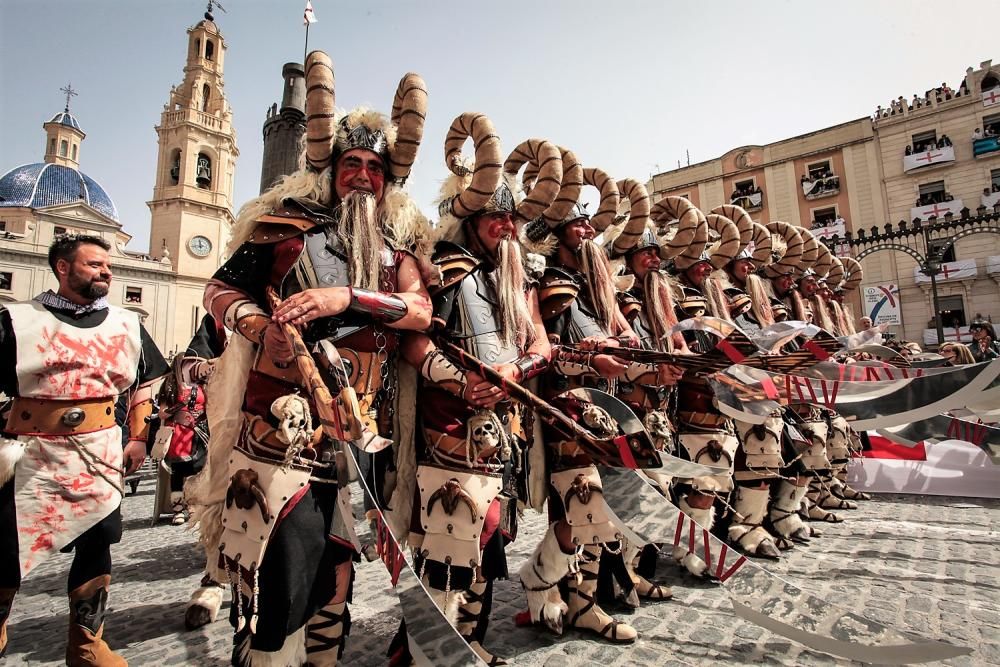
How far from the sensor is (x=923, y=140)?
25.2 m

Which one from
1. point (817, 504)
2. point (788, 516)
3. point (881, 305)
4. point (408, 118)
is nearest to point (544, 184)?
point (408, 118)

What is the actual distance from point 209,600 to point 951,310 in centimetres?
3027

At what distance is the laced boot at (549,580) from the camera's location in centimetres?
292

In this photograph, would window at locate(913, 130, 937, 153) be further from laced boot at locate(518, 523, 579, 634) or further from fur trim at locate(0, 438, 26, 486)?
fur trim at locate(0, 438, 26, 486)

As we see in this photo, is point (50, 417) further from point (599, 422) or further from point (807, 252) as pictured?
point (807, 252)

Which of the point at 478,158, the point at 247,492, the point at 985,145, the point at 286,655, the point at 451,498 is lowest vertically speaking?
the point at 286,655

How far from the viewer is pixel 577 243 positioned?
3555 mm

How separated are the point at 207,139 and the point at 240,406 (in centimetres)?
5188

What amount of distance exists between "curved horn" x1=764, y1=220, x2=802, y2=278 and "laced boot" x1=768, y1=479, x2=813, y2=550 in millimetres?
2661

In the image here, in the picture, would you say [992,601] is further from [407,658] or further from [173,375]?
[173,375]

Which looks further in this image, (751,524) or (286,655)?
(751,524)

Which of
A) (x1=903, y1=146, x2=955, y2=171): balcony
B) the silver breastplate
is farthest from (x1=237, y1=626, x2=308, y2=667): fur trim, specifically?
(x1=903, y1=146, x2=955, y2=171): balcony

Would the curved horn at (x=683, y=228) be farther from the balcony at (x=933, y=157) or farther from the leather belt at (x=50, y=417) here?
the balcony at (x=933, y=157)

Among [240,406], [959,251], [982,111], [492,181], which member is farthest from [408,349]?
[982,111]
